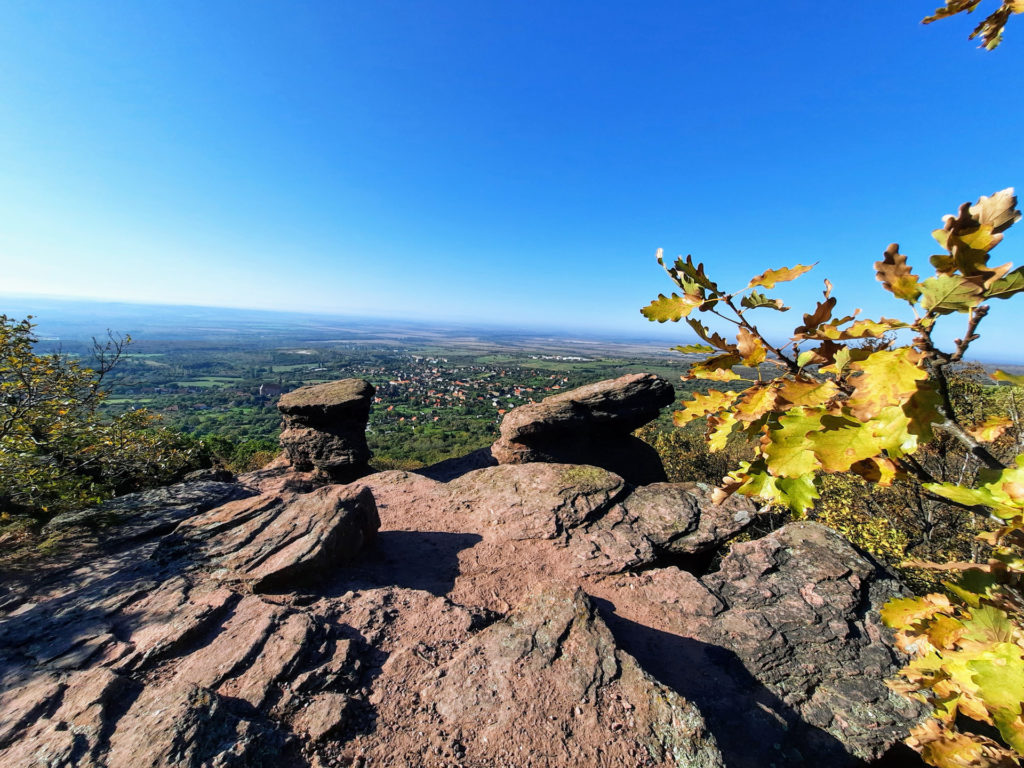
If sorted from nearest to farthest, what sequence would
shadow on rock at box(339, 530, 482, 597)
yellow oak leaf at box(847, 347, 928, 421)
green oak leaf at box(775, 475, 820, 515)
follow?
1. yellow oak leaf at box(847, 347, 928, 421)
2. green oak leaf at box(775, 475, 820, 515)
3. shadow on rock at box(339, 530, 482, 597)

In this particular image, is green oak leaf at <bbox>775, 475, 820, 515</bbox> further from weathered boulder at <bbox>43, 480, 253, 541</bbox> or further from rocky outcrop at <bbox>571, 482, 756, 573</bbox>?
weathered boulder at <bbox>43, 480, 253, 541</bbox>

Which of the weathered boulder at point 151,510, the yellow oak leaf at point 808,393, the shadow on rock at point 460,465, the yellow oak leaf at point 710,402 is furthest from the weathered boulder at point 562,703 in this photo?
the shadow on rock at point 460,465

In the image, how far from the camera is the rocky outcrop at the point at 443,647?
11.5 ft

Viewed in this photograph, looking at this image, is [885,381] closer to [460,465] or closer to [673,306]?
[673,306]

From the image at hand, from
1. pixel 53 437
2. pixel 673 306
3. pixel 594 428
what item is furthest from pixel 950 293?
pixel 53 437

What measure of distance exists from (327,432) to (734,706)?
1398 centimetres

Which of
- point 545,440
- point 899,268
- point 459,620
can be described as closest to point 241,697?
point 459,620

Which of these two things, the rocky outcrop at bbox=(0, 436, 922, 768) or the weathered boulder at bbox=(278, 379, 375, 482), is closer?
the rocky outcrop at bbox=(0, 436, 922, 768)

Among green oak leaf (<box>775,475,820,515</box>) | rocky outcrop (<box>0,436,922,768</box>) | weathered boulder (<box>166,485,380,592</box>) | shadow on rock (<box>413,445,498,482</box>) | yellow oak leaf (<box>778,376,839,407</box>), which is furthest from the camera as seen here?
shadow on rock (<box>413,445,498,482</box>)

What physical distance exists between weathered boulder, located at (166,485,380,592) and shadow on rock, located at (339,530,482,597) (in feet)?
1.34

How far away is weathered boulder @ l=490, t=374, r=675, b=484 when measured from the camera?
13.0 metres

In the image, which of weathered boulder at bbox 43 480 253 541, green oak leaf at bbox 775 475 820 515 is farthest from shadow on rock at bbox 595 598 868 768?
weathered boulder at bbox 43 480 253 541

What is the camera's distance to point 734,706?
4.73 meters

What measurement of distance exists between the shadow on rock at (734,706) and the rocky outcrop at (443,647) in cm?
2
